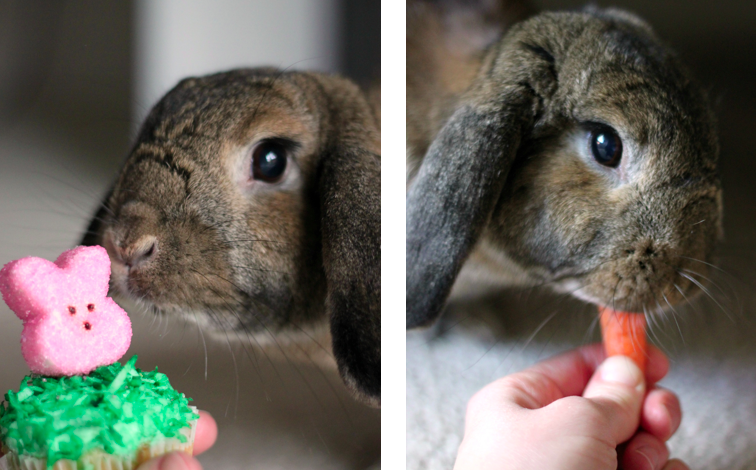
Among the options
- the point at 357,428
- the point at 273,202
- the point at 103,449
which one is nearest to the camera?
the point at 103,449

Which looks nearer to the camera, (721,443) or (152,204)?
(152,204)

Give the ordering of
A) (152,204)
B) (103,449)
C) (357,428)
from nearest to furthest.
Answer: (103,449), (152,204), (357,428)

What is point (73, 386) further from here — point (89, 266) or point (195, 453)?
point (195, 453)

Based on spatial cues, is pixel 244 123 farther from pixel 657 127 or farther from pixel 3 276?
pixel 657 127

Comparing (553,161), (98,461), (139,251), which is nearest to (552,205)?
(553,161)

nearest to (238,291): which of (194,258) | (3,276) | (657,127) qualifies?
(194,258)

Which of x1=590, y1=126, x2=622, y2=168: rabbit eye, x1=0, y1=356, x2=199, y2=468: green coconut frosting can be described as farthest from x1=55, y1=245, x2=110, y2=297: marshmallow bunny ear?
x1=590, y1=126, x2=622, y2=168: rabbit eye
